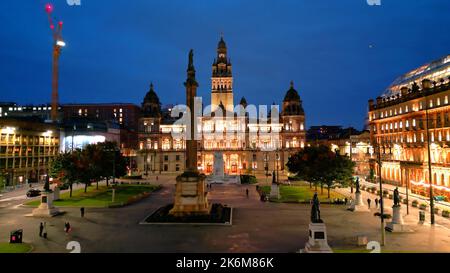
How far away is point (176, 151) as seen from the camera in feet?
406

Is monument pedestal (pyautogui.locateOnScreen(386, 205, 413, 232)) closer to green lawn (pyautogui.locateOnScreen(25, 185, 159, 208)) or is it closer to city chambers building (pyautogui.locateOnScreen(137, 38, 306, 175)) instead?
green lawn (pyautogui.locateOnScreen(25, 185, 159, 208))

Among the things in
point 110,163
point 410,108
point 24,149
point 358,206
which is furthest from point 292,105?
point 24,149

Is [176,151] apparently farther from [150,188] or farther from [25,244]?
[25,244]

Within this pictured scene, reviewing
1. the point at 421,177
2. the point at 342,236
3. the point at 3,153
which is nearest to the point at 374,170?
the point at 421,177

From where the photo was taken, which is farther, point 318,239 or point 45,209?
point 45,209

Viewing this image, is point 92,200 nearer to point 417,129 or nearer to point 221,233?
point 221,233

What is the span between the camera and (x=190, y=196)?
121 feet

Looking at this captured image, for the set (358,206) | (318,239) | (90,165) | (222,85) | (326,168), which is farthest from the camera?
(222,85)

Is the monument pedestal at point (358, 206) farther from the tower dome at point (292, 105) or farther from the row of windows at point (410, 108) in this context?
the tower dome at point (292, 105)

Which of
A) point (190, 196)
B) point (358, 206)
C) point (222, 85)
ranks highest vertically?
point (222, 85)

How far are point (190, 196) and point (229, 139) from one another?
85.3m
